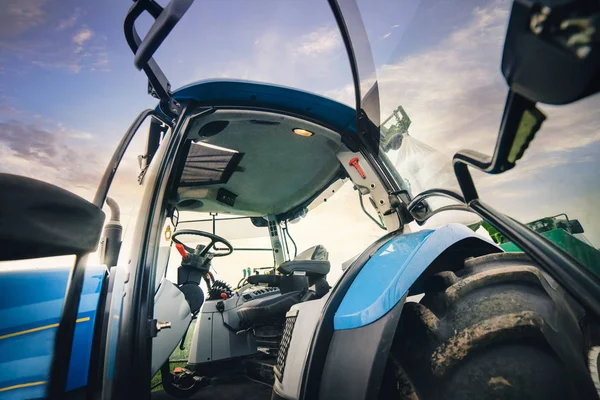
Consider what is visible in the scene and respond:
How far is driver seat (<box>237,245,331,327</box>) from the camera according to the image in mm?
1931

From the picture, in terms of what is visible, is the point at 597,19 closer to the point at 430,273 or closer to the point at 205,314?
the point at 430,273

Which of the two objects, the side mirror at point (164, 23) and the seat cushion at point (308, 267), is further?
the seat cushion at point (308, 267)

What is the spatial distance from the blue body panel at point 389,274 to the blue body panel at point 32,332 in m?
1.10

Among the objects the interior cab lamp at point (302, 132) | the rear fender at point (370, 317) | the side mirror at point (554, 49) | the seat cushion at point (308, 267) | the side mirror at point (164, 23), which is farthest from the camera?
the interior cab lamp at point (302, 132)

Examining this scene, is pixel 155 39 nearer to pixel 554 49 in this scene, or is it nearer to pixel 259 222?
pixel 554 49

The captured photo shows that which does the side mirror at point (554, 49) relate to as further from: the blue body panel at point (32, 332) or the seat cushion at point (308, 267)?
the seat cushion at point (308, 267)

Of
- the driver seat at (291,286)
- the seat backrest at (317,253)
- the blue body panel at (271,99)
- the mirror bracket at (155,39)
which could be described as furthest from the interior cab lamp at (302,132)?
the seat backrest at (317,253)

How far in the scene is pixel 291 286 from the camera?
2.85 metres

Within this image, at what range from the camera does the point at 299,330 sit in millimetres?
1001

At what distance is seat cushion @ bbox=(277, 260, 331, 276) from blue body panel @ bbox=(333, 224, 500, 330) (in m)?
0.91

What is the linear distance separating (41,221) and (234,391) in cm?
235

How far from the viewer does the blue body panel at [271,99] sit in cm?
159

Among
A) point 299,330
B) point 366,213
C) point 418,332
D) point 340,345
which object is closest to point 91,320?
point 299,330

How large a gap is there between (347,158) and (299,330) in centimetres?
126
